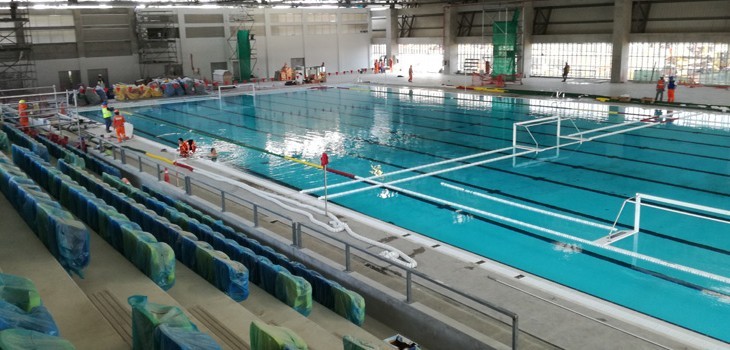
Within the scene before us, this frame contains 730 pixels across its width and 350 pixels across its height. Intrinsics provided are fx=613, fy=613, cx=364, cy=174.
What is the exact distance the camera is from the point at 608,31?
35500mm

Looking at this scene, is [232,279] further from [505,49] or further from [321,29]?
[321,29]

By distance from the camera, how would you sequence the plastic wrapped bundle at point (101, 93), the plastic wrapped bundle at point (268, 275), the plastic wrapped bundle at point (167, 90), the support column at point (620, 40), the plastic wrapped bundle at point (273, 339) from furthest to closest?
1. the plastic wrapped bundle at point (167, 90)
2. the support column at point (620, 40)
3. the plastic wrapped bundle at point (101, 93)
4. the plastic wrapped bundle at point (268, 275)
5. the plastic wrapped bundle at point (273, 339)

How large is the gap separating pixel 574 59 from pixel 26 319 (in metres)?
38.5

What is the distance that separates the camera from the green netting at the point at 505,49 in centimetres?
3653

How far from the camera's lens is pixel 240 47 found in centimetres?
4162

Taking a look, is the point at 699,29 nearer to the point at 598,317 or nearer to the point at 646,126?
the point at 646,126

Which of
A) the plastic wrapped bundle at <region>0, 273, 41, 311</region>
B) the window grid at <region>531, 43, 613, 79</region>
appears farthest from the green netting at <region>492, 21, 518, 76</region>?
the plastic wrapped bundle at <region>0, 273, 41, 311</region>

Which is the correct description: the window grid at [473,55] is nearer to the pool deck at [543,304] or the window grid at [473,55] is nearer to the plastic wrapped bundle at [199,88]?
the plastic wrapped bundle at [199,88]

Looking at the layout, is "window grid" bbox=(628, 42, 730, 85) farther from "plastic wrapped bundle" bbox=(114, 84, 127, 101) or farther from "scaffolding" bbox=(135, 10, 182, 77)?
"scaffolding" bbox=(135, 10, 182, 77)

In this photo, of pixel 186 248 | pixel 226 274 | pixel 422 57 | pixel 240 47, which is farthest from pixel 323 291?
pixel 422 57

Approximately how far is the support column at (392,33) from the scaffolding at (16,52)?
2523cm

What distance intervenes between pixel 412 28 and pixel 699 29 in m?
22.2

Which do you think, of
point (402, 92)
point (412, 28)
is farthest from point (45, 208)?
point (412, 28)

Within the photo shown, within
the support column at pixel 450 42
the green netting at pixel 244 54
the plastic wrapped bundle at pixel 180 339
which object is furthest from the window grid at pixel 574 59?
the plastic wrapped bundle at pixel 180 339
